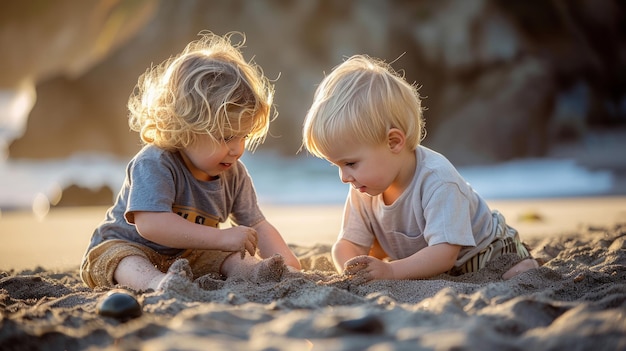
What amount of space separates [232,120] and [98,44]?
11.7 metres

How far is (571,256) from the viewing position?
288 cm

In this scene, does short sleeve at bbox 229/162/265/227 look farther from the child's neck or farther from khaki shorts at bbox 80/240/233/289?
the child's neck

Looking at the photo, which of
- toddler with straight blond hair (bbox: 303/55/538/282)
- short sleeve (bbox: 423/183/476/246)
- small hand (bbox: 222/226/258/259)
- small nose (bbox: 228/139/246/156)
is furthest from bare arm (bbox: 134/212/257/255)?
short sleeve (bbox: 423/183/476/246)

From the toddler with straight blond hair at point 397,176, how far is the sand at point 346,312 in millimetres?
96

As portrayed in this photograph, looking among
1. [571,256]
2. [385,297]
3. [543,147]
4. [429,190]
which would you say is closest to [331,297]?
[385,297]

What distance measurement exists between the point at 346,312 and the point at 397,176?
3.77 feet


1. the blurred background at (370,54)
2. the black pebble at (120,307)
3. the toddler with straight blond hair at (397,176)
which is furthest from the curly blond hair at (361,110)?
the blurred background at (370,54)

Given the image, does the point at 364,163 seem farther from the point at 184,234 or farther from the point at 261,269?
the point at 184,234

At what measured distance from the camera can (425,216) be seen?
248cm

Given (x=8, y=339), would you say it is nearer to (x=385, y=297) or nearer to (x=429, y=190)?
(x=385, y=297)

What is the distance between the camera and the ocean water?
7.64m

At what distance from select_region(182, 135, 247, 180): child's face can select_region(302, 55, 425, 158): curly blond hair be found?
0.26 metres

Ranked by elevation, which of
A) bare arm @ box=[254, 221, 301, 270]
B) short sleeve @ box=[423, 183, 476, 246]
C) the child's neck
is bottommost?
bare arm @ box=[254, 221, 301, 270]

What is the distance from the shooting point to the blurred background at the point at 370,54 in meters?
11.0
